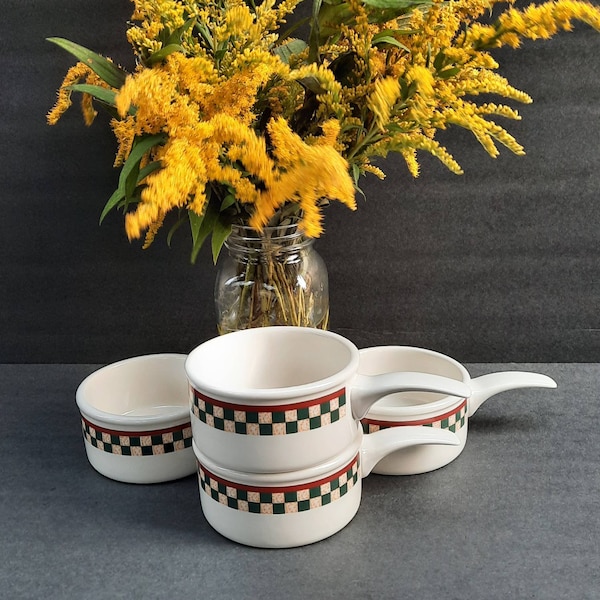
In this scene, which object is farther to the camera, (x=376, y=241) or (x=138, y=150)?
(x=376, y=241)

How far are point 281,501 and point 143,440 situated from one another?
0.15m

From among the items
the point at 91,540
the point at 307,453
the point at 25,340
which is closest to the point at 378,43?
the point at 307,453

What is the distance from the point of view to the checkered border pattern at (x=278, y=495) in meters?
0.49

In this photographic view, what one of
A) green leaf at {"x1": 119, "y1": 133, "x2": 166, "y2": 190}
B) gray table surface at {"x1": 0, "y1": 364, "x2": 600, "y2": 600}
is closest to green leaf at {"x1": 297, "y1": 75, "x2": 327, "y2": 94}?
green leaf at {"x1": 119, "y1": 133, "x2": 166, "y2": 190}

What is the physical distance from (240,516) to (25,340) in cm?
46

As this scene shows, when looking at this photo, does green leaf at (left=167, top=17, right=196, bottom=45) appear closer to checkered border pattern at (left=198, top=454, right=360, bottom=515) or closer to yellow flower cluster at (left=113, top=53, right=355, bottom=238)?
yellow flower cluster at (left=113, top=53, right=355, bottom=238)

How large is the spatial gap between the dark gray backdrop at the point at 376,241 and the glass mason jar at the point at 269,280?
0.59 feet

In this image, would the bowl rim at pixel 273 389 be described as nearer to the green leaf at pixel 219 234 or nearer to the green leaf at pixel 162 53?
the green leaf at pixel 219 234

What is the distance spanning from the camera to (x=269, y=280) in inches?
23.5

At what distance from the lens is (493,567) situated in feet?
1.57

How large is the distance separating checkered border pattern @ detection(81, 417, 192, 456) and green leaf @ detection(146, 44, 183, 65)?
0.93 feet

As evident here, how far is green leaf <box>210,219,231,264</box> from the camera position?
1.76 feet

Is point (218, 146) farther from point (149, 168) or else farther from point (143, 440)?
point (143, 440)

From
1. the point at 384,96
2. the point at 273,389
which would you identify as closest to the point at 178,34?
the point at 384,96
